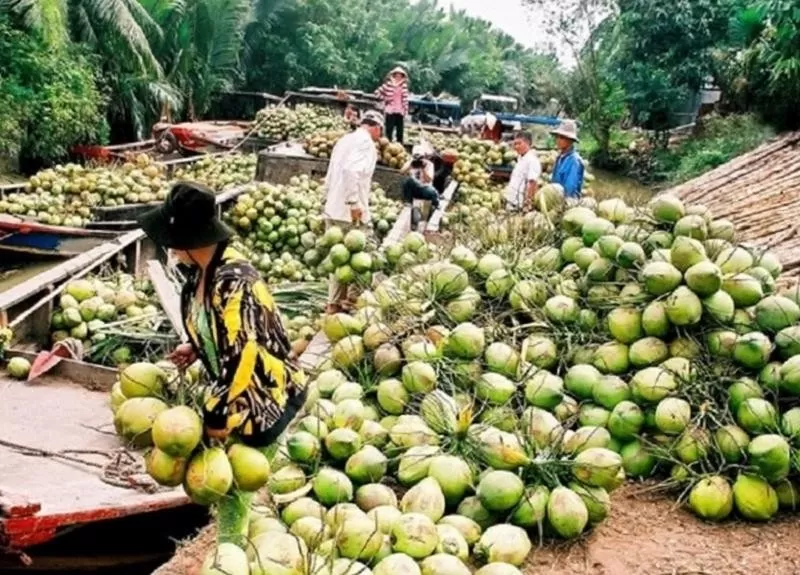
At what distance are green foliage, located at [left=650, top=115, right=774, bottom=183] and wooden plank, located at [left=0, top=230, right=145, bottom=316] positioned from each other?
12.3 meters

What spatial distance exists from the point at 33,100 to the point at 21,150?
112 cm

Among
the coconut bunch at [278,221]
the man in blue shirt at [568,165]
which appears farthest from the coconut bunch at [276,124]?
the man in blue shirt at [568,165]

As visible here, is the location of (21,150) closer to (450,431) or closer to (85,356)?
(85,356)

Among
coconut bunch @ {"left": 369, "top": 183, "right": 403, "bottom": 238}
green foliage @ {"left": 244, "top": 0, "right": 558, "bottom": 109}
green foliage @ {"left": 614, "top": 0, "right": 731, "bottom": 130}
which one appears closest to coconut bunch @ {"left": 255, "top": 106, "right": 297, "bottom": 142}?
coconut bunch @ {"left": 369, "top": 183, "right": 403, "bottom": 238}

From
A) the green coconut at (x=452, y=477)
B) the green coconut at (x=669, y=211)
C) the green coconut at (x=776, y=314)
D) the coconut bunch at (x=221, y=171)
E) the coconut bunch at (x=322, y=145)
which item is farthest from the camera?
the coconut bunch at (x=221, y=171)

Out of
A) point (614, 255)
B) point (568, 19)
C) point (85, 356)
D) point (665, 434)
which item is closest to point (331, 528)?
point (665, 434)

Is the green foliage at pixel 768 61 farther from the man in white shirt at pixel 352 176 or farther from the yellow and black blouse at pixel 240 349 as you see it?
the yellow and black blouse at pixel 240 349

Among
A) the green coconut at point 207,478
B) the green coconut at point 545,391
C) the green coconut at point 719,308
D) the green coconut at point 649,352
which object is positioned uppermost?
the green coconut at point 719,308

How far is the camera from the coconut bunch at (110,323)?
5.70 meters

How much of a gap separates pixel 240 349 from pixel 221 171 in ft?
33.1

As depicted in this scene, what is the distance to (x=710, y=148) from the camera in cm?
1941

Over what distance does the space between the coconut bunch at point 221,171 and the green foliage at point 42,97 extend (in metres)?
4.71

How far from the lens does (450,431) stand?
10.2 ft

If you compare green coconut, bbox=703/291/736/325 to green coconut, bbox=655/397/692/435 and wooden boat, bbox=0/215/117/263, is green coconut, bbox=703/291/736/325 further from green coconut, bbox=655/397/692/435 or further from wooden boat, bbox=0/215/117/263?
wooden boat, bbox=0/215/117/263
